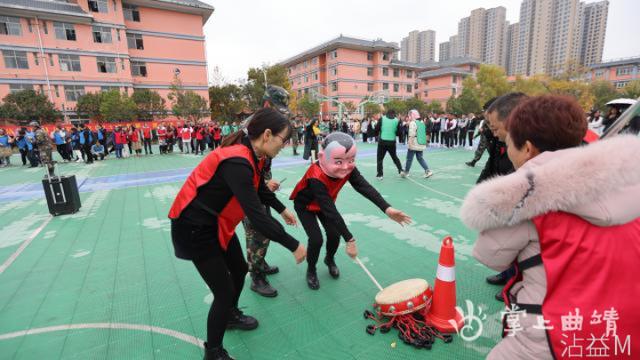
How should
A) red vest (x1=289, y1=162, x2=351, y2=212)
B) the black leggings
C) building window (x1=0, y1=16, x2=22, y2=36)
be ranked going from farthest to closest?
1. building window (x1=0, y1=16, x2=22, y2=36)
2. red vest (x1=289, y1=162, x2=351, y2=212)
3. the black leggings

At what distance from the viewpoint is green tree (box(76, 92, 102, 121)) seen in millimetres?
26656

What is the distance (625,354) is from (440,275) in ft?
4.67

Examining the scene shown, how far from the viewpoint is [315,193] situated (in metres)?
2.90

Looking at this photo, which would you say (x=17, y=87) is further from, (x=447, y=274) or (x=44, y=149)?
(x=447, y=274)

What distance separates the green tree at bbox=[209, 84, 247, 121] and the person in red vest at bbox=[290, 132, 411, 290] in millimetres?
32050

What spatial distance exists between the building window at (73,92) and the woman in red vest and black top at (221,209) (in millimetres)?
35259

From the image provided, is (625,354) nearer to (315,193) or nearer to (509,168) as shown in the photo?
(315,193)

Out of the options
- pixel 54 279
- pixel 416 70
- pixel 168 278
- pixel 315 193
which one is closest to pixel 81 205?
pixel 54 279

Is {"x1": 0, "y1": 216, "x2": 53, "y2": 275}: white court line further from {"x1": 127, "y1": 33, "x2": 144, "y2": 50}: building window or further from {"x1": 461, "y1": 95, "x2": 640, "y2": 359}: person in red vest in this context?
{"x1": 127, "y1": 33, "x2": 144, "y2": 50}: building window

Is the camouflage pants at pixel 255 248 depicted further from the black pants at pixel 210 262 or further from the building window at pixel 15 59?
the building window at pixel 15 59

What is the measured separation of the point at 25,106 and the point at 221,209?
104ft

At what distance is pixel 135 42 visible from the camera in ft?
104

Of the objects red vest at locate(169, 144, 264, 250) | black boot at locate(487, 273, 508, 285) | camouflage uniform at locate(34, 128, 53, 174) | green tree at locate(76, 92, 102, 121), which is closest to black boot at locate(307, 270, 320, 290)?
red vest at locate(169, 144, 264, 250)

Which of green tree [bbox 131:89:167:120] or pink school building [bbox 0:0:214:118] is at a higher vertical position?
pink school building [bbox 0:0:214:118]
